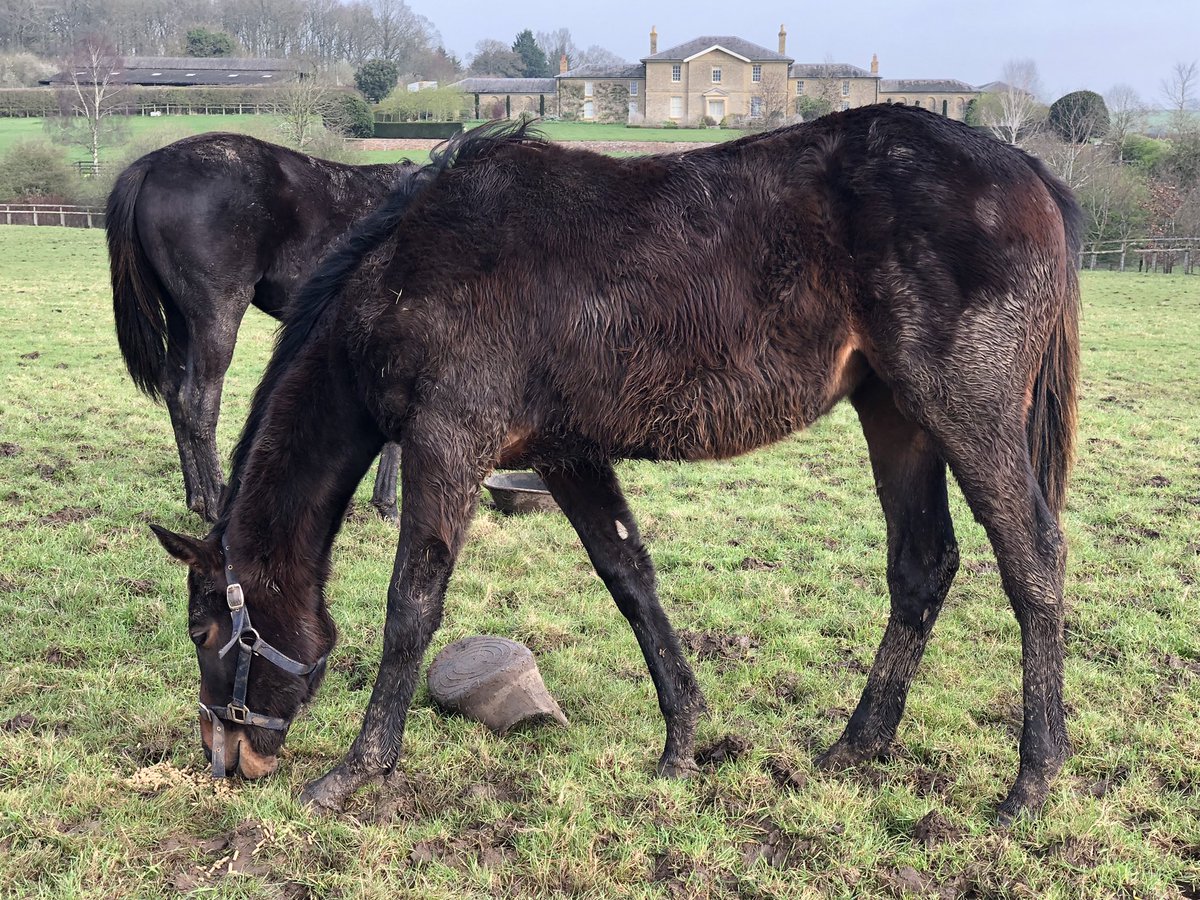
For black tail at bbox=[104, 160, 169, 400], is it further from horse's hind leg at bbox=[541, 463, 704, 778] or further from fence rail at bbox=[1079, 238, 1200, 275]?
fence rail at bbox=[1079, 238, 1200, 275]

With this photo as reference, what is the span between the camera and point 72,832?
3.06 meters

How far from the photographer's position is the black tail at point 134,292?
254 inches

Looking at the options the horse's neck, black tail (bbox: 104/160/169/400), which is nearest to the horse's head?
the horse's neck

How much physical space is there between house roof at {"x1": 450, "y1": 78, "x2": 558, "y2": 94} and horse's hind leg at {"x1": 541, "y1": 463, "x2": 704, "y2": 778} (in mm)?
78790

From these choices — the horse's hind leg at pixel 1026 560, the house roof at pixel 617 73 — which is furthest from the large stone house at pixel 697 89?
the horse's hind leg at pixel 1026 560

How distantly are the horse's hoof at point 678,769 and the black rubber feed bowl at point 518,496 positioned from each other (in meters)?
3.27

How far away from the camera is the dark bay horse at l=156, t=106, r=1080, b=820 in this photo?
324cm

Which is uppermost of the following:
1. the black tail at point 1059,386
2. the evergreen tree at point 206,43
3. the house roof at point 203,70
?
the evergreen tree at point 206,43

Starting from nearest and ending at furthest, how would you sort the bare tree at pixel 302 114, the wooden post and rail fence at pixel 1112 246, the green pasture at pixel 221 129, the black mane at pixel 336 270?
1. the black mane at pixel 336 270
2. the wooden post and rail fence at pixel 1112 246
3. the bare tree at pixel 302 114
4. the green pasture at pixel 221 129

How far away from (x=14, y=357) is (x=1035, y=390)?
12270mm

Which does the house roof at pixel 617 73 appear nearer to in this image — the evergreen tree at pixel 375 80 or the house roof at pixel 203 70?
the evergreen tree at pixel 375 80

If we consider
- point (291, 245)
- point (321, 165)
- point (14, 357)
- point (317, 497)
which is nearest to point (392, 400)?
point (317, 497)

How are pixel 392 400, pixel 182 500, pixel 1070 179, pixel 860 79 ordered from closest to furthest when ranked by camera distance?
pixel 392 400 < pixel 182 500 < pixel 1070 179 < pixel 860 79

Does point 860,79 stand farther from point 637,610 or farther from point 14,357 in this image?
point 637,610
